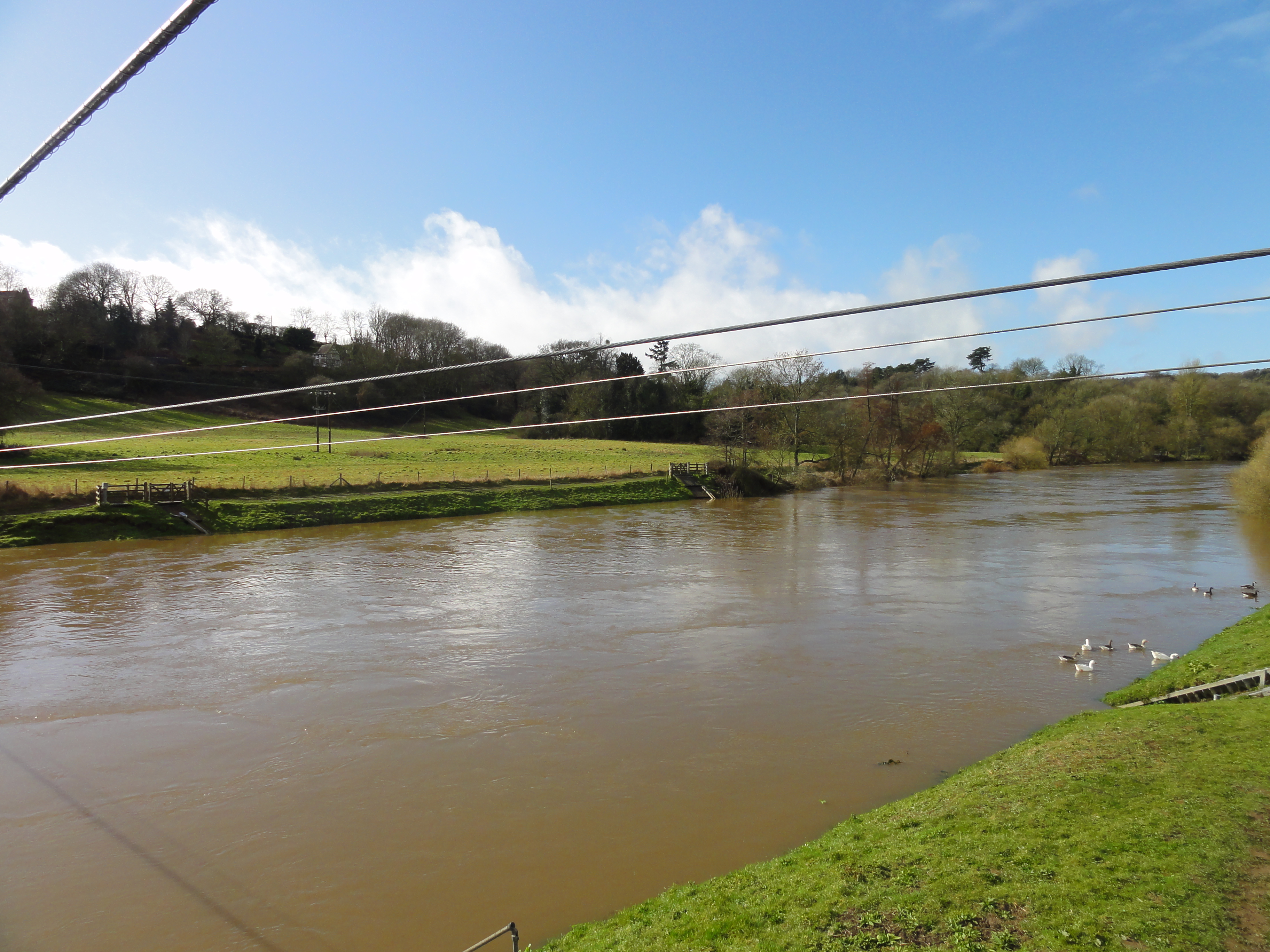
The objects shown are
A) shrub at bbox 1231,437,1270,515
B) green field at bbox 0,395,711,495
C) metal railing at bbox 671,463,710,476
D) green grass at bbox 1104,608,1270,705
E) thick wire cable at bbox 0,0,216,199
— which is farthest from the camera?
metal railing at bbox 671,463,710,476

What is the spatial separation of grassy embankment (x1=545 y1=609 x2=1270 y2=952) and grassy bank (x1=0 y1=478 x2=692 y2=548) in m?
29.9

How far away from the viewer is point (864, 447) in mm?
54156

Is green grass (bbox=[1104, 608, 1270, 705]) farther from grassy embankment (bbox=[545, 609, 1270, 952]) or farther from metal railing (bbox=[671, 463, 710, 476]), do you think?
metal railing (bbox=[671, 463, 710, 476])

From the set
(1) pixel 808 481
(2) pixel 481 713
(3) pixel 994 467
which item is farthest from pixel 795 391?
(2) pixel 481 713

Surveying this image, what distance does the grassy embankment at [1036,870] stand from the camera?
480 cm

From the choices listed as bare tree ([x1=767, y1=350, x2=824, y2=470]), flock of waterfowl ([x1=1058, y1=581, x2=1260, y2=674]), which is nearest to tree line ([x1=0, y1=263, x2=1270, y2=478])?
bare tree ([x1=767, y1=350, x2=824, y2=470])

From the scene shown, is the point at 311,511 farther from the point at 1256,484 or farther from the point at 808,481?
the point at 1256,484

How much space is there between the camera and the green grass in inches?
426

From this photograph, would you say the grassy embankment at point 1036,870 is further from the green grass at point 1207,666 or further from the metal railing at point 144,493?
the metal railing at point 144,493

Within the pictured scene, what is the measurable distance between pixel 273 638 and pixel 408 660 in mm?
3875

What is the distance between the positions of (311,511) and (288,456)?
14.5 m

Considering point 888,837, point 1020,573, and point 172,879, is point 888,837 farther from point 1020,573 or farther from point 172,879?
point 1020,573

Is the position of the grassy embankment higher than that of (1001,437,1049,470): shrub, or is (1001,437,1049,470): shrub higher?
(1001,437,1049,470): shrub

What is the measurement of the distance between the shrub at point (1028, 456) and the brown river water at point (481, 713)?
38642 mm
